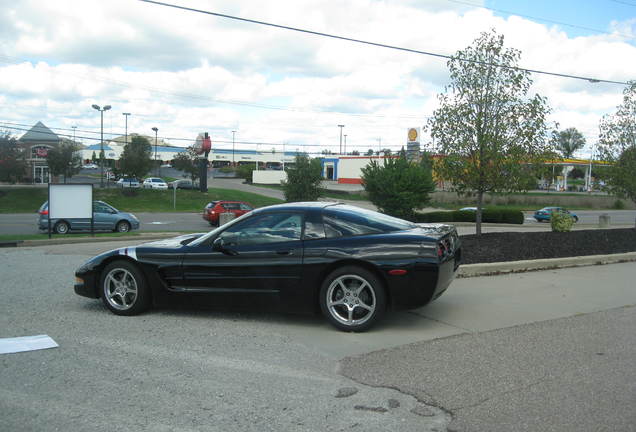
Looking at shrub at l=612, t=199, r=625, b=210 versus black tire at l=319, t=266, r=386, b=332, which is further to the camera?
shrub at l=612, t=199, r=625, b=210

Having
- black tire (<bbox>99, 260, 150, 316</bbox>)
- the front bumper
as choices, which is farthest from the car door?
the front bumper

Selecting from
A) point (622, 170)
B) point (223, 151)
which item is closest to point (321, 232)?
point (622, 170)

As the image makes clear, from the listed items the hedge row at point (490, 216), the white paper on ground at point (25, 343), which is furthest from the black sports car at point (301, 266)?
the hedge row at point (490, 216)

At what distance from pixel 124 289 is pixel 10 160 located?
44.5 metres

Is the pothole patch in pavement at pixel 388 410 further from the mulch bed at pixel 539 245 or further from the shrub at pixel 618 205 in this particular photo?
the shrub at pixel 618 205

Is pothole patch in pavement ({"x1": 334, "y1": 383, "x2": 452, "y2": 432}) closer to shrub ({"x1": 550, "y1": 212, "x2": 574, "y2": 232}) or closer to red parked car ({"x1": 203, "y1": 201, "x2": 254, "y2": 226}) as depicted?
shrub ({"x1": 550, "y1": 212, "x2": 574, "y2": 232})

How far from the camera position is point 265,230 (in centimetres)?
667

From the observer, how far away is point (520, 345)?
5879mm

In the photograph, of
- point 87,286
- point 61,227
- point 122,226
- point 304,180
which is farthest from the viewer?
point 304,180

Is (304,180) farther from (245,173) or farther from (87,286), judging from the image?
(245,173)

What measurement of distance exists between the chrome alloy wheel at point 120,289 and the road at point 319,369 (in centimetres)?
24

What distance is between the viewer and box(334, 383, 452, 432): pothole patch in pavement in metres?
3.97

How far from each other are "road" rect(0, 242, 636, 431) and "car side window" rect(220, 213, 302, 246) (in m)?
0.81

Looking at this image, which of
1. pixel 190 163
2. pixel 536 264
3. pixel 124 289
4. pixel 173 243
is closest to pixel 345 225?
pixel 173 243
